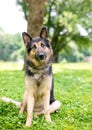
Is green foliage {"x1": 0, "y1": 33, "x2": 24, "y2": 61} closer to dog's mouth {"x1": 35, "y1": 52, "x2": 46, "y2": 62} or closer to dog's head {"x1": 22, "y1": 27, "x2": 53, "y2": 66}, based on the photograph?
dog's head {"x1": 22, "y1": 27, "x2": 53, "y2": 66}

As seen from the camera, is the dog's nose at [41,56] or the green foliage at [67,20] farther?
the green foliage at [67,20]

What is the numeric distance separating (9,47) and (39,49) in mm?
76210

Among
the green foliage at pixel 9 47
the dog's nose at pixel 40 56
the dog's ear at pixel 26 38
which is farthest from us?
the green foliage at pixel 9 47

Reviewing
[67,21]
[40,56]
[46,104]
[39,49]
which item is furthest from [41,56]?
[67,21]

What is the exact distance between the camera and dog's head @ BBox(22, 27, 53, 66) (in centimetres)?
794

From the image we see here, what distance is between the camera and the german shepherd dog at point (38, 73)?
26.3ft

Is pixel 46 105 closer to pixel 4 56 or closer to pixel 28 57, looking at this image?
pixel 28 57

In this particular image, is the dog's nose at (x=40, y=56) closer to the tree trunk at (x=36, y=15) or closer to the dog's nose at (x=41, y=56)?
the dog's nose at (x=41, y=56)

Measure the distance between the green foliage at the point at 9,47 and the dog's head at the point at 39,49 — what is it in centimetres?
6929

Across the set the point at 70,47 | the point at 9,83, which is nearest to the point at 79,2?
the point at 70,47

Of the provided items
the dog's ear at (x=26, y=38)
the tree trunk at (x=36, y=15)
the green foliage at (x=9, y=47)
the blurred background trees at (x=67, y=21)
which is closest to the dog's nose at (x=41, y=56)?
the dog's ear at (x=26, y=38)

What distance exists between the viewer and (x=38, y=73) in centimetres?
844

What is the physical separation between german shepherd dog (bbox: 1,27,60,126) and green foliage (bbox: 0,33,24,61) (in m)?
69.0

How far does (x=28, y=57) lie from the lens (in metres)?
8.21
